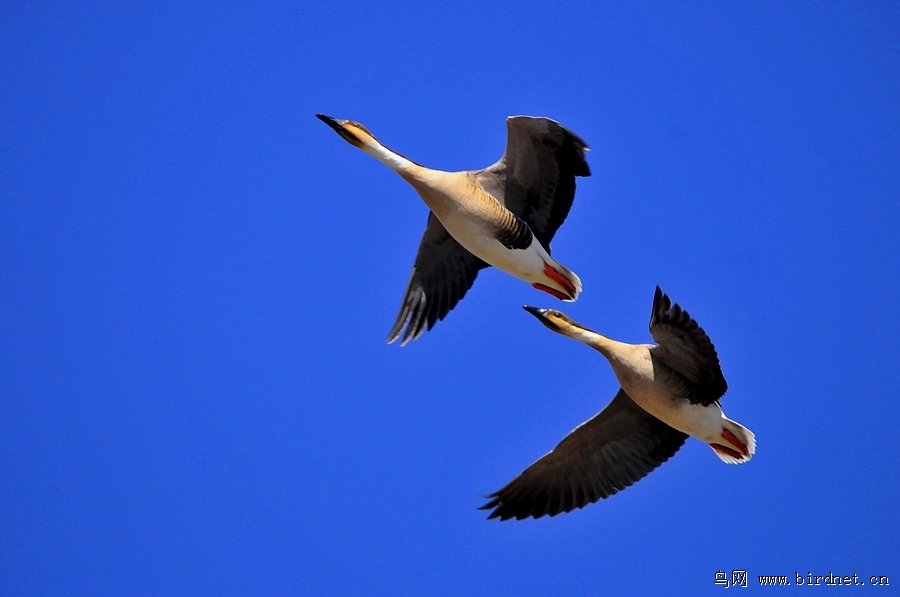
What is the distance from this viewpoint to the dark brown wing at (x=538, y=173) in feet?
30.4

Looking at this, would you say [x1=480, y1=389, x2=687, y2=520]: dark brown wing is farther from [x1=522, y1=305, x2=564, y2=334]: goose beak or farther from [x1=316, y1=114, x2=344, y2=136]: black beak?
[x1=316, y1=114, x2=344, y2=136]: black beak

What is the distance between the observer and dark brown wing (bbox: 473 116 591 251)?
9.27 m

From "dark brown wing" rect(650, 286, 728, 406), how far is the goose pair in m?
0.01

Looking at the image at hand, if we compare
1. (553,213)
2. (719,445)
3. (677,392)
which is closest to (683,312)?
(677,392)

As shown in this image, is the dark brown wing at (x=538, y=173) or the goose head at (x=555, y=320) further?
the dark brown wing at (x=538, y=173)

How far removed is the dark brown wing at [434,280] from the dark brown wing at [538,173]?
2.89 ft

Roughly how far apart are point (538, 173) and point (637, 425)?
7.84ft

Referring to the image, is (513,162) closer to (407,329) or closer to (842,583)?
(407,329)

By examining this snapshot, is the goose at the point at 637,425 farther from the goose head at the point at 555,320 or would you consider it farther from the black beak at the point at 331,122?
the black beak at the point at 331,122

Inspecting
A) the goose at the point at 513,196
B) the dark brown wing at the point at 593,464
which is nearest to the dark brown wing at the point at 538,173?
the goose at the point at 513,196

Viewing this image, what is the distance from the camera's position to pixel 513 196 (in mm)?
9898

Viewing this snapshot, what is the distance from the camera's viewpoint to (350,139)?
9422mm

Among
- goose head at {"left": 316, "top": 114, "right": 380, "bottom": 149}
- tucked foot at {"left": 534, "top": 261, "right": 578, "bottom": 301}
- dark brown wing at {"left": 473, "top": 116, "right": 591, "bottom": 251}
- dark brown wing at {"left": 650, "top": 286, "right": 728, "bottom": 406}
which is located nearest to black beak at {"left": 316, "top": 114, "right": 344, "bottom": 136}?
goose head at {"left": 316, "top": 114, "right": 380, "bottom": 149}

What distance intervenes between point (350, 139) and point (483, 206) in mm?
1303
